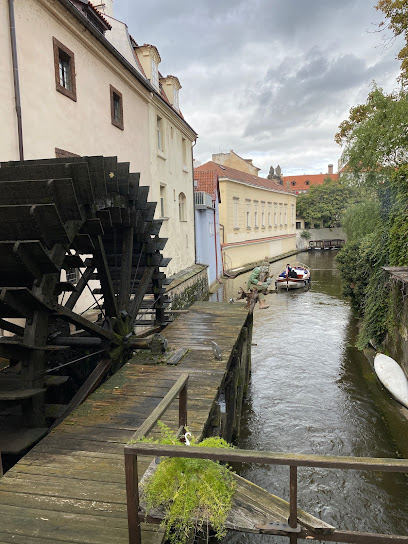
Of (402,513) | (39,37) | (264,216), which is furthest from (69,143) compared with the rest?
(264,216)

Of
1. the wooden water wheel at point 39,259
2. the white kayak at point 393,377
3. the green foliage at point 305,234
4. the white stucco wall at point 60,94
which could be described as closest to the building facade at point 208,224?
the white stucco wall at point 60,94

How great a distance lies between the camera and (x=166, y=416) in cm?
405

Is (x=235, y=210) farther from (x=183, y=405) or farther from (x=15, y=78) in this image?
(x=183, y=405)

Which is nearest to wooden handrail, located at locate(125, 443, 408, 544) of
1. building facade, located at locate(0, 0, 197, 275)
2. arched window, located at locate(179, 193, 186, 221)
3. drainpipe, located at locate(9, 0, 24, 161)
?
building facade, located at locate(0, 0, 197, 275)

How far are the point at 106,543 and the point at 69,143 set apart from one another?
734cm

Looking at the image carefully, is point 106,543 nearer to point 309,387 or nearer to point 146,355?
point 146,355

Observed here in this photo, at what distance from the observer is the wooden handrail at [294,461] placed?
1.95 m

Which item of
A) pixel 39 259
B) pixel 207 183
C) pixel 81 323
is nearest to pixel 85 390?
pixel 81 323

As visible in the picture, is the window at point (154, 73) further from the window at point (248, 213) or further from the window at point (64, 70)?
the window at point (248, 213)

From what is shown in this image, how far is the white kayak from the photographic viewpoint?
800 centimetres

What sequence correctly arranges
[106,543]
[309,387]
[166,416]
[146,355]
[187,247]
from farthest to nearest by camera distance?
[187,247] < [309,387] < [146,355] < [166,416] < [106,543]

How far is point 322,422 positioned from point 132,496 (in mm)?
6210

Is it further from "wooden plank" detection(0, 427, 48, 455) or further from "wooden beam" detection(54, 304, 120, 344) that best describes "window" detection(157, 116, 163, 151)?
"wooden plank" detection(0, 427, 48, 455)

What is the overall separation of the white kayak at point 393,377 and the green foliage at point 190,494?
678cm
